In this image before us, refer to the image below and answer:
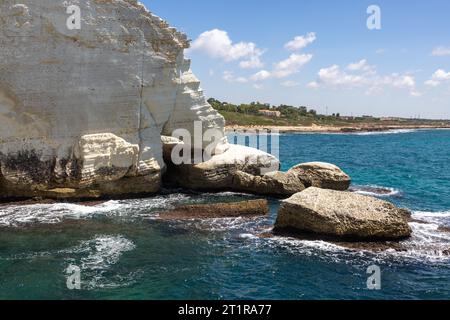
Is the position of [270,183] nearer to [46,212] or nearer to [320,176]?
[320,176]

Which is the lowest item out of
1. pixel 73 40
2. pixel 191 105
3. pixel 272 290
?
pixel 272 290

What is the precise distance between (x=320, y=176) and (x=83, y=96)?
15.6m

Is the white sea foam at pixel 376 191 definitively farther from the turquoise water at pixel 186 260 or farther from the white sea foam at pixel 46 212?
the white sea foam at pixel 46 212

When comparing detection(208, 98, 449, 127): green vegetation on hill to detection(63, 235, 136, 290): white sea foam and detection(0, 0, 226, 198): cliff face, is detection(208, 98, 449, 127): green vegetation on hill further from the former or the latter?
detection(63, 235, 136, 290): white sea foam

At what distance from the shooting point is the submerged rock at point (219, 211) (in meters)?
24.8

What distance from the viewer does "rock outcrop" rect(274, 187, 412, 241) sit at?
67.1ft

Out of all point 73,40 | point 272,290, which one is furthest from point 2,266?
point 73,40

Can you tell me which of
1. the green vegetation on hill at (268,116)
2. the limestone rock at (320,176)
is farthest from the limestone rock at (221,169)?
the green vegetation on hill at (268,116)

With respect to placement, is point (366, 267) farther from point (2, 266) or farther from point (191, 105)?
point (191, 105)

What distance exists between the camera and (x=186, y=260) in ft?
60.7

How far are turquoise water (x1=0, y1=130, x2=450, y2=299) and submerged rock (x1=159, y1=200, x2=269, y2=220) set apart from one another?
94cm

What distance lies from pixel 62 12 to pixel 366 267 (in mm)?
20074

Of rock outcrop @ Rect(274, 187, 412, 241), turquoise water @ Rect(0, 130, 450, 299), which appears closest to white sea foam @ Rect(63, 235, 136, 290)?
turquoise water @ Rect(0, 130, 450, 299)

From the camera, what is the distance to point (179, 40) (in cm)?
3017
